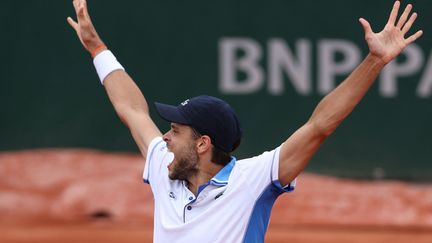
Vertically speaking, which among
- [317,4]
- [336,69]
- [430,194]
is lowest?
[430,194]

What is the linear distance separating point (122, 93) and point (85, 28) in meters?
0.34

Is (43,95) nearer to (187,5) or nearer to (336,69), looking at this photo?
(187,5)

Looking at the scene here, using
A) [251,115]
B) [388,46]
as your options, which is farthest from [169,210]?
[251,115]

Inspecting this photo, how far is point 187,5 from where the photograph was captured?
365 inches

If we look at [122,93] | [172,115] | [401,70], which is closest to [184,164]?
[172,115]

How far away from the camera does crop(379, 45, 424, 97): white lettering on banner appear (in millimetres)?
9211

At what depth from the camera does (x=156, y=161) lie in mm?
4137

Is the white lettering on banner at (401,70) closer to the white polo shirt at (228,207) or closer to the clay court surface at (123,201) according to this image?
the clay court surface at (123,201)

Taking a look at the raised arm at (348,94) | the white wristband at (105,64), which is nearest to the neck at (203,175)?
the raised arm at (348,94)

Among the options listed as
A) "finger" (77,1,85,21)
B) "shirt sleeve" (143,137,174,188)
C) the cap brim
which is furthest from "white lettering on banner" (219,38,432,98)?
the cap brim

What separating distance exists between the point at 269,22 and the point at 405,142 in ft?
5.61

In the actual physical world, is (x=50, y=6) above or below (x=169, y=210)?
above

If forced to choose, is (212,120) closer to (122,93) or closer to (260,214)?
(260,214)

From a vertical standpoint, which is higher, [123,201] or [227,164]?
[227,164]
